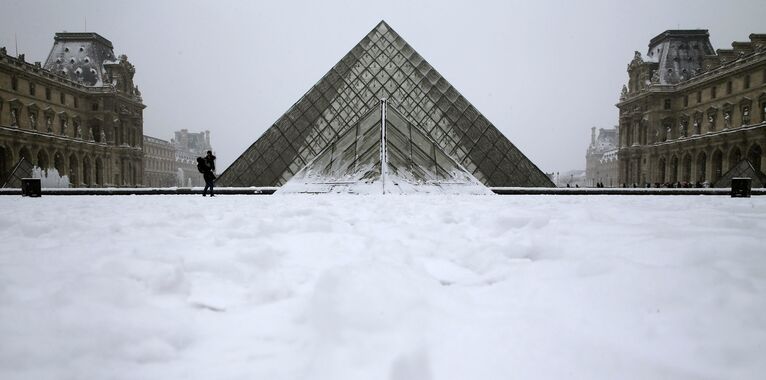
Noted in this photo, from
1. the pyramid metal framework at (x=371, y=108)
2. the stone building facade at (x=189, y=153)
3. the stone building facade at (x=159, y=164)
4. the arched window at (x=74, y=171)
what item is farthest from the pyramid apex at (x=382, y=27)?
the stone building facade at (x=189, y=153)

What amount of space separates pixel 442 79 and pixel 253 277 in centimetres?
2067

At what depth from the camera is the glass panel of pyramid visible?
42.9 ft

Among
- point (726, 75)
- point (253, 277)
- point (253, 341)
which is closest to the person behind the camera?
point (253, 341)

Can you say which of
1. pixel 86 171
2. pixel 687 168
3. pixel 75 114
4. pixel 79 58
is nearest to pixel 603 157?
pixel 687 168

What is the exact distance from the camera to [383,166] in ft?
43.1

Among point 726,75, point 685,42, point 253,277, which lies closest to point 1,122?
point 253,277

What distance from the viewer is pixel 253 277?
80.9 inches

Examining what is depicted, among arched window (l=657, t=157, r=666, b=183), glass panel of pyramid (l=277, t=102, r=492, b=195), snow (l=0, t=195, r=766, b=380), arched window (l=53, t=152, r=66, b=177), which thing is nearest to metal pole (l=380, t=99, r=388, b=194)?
glass panel of pyramid (l=277, t=102, r=492, b=195)

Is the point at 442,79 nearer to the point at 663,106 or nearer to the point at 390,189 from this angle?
the point at 390,189

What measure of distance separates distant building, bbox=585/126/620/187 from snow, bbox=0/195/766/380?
100.0 m

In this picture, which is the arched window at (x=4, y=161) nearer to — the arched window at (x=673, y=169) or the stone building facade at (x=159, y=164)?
the stone building facade at (x=159, y=164)

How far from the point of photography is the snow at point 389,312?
119 cm

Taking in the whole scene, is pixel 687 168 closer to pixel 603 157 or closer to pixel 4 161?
pixel 603 157

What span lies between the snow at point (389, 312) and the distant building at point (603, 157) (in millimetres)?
99954
